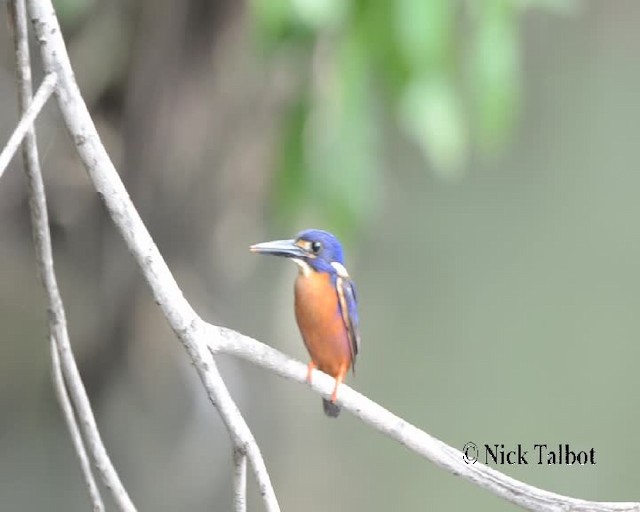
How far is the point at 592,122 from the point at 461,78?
832mm

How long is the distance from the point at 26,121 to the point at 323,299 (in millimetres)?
355

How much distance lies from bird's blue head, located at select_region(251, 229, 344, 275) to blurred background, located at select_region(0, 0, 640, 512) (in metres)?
0.58

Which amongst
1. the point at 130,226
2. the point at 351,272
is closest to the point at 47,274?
the point at 130,226

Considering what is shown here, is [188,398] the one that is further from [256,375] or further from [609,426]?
[609,426]

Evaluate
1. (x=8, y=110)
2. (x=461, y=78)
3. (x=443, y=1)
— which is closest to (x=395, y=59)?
(x=443, y=1)

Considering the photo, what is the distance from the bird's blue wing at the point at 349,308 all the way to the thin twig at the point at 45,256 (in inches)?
10.3

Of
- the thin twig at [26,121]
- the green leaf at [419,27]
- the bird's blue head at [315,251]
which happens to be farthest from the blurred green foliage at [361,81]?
the thin twig at [26,121]

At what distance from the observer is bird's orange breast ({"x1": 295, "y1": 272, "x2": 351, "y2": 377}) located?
98cm

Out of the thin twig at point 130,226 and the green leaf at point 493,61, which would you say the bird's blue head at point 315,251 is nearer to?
the thin twig at point 130,226

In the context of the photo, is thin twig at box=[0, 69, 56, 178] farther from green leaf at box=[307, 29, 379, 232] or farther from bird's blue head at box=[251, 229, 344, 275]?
green leaf at box=[307, 29, 379, 232]

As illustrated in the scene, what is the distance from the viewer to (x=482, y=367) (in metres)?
2.57

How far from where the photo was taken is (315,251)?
0.97 meters

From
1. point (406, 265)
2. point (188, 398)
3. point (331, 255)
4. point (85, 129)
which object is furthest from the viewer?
point (406, 265)

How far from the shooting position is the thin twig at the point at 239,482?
74cm
